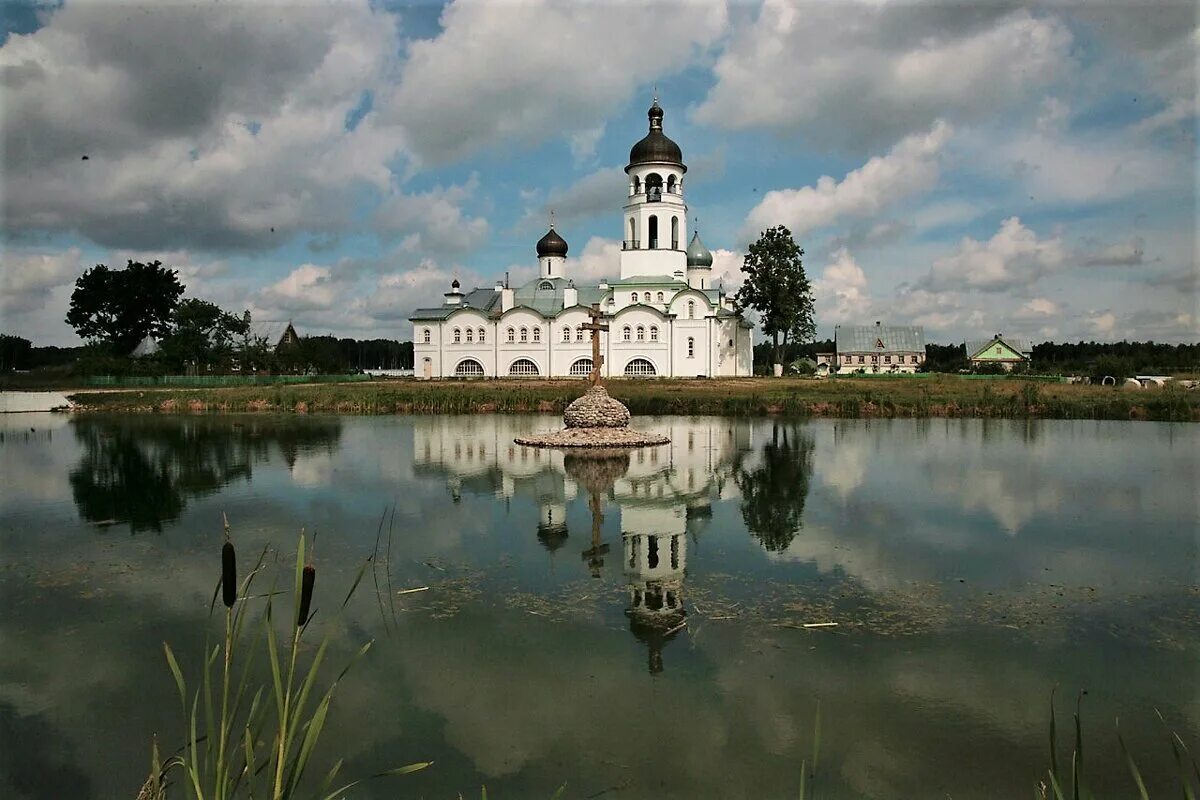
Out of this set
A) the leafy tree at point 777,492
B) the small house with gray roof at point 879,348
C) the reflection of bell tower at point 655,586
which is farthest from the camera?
the small house with gray roof at point 879,348

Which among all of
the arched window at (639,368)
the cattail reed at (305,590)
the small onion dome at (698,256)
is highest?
the small onion dome at (698,256)

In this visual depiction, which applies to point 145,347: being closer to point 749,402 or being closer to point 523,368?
point 523,368

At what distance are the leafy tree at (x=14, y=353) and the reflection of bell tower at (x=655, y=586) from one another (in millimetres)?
69596

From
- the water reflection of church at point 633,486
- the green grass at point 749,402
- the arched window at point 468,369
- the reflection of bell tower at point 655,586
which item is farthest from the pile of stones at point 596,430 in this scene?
the arched window at point 468,369

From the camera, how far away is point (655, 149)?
57688 millimetres

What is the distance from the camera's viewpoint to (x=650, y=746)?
518 cm

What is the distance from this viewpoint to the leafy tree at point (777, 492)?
11.2 meters

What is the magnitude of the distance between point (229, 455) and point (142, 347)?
6132 centimetres

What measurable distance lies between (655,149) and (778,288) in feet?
43.0

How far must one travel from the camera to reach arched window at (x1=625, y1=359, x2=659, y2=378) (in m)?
58.4

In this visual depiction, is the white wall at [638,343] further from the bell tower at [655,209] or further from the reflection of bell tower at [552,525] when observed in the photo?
the reflection of bell tower at [552,525]

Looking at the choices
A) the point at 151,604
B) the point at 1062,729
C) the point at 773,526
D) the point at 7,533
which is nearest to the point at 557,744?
the point at 1062,729

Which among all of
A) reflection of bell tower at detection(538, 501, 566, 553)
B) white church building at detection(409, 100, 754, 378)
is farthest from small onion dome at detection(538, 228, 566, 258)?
reflection of bell tower at detection(538, 501, 566, 553)

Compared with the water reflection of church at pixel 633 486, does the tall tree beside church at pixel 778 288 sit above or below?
above
